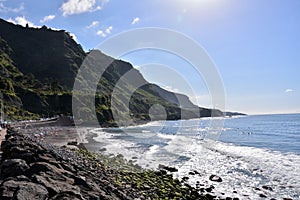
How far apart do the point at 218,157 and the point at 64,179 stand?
2407cm

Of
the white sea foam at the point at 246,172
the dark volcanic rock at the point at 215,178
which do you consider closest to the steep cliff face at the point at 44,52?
the white sea foam at the point at 246,172

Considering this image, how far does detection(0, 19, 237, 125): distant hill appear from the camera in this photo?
9875 centimetres

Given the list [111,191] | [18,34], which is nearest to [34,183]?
[111,191]

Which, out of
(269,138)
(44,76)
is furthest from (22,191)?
(44,76)

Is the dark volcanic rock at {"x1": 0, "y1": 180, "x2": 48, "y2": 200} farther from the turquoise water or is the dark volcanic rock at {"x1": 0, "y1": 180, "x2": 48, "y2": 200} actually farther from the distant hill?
the distant hill

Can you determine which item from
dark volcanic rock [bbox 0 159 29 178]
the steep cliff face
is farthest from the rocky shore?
the steep cliff face

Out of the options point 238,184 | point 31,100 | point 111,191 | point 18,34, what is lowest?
point 238,184

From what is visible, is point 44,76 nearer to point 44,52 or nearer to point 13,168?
point 44,52

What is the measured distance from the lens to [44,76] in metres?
152

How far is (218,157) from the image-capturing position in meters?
31.4

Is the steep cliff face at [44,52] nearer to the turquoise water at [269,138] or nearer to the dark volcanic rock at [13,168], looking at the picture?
the turquoise water at [269,138]

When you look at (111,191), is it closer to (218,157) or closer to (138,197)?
(138,197)

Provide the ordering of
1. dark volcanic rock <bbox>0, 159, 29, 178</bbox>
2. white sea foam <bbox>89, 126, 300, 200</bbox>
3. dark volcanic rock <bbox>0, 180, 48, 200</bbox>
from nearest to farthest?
1. dark volcanic rock <bbox>0, 180, 48, 200</bbox>
2. dark volcanic rock <bbox>0, 159, 29, 178</bbox>
3. white sea foam <bbox>89, 126, 300, 200</bbox>

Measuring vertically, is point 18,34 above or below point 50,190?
above
